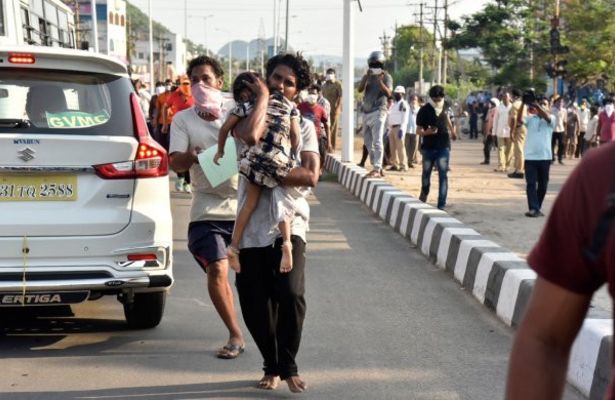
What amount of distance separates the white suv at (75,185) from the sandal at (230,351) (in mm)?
504

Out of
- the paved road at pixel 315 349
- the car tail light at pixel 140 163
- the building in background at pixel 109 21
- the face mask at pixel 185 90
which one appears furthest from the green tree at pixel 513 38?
the car tail light at pixel 140 163

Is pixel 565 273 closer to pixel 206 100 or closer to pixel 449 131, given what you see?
pixel 206 100

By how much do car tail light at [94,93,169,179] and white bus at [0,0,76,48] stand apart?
244cm

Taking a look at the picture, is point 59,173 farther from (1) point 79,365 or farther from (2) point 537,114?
(2) point 537,114

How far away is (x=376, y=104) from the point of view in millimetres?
17328

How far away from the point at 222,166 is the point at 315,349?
4.27 ft

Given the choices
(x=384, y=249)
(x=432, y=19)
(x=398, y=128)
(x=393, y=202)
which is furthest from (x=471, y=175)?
(x=432, y=19)

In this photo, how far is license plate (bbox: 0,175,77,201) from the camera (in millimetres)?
5852

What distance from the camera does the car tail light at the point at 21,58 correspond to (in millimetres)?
5965

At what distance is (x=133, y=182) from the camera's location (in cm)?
608

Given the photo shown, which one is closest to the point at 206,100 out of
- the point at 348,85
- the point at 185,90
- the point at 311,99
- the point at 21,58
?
the point at 21,58

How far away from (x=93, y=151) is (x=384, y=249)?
5387 mm

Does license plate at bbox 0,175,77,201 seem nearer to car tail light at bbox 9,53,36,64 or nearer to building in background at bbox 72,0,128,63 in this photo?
car tail light at bbox 9,53,36,64

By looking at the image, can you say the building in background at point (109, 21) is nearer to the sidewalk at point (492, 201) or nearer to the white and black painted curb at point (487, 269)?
the sidewalk at point (492, 201)
